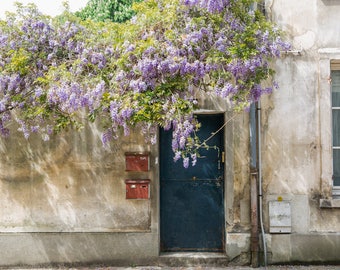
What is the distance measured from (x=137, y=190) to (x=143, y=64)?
88.0 inches

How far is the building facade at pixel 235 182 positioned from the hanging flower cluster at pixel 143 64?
845 millimetres

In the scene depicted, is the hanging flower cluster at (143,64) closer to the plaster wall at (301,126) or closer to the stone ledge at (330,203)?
the plaster wall at (301,126)

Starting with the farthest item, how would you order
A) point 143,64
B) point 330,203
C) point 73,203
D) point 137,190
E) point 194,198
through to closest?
point 194,198
point 73,203
point 137,190
point 330,203
point 143,64

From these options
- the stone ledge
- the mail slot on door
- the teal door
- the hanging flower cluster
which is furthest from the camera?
the teal door

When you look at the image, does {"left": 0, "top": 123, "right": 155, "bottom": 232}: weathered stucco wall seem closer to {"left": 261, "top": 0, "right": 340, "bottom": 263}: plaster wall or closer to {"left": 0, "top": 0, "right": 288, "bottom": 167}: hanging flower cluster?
{"left": 0, "top": 0, "right": 288, "bottom": 167}: hanging flower cluster

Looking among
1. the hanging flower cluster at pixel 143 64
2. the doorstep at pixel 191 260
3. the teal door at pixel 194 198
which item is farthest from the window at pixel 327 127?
the doorstep at pixel 191 260

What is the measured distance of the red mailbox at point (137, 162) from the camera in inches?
275

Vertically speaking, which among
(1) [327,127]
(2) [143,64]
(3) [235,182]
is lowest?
(3) [235,182]

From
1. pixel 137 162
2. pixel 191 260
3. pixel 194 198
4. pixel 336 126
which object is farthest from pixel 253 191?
pixel 137 162

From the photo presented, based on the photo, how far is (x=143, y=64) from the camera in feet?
18.9

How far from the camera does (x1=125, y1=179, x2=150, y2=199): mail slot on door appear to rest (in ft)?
22.8

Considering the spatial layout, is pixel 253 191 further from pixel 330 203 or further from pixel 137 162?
pixel 137 162

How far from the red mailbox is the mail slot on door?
A: 0.70 ft

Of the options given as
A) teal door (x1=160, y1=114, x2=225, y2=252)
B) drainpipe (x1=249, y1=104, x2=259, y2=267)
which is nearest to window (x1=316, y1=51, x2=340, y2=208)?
drainpipe (x1=249, y1=104, x2=259, y2=267)
